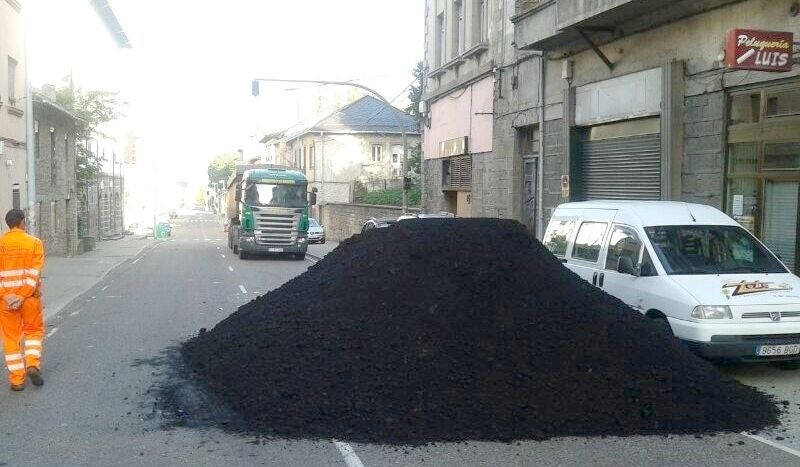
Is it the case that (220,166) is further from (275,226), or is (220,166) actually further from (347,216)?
(275,226)

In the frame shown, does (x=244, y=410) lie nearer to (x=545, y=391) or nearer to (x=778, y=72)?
(x=545, y=391)

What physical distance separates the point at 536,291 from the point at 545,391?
1.33m

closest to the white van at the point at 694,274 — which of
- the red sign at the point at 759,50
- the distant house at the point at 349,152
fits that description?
the red sign at the point at 759,50

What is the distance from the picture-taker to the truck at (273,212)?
27.4 metres

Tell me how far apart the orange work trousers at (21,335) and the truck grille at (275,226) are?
19.4m

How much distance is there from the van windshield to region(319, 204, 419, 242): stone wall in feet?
84.8

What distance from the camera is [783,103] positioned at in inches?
473

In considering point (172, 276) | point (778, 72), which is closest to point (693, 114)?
point (778, 72)

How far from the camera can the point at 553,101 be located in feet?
63.0

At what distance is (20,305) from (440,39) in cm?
2218

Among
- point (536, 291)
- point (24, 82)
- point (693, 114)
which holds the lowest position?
point (536, 291)

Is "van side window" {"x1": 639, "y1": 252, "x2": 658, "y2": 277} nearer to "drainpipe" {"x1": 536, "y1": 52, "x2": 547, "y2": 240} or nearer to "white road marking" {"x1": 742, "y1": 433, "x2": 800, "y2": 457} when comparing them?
"white road marking" {"x1": 742, "y1": 433, "x2": 800, "y2": 457}

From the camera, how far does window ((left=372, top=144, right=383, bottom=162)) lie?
57031 mm

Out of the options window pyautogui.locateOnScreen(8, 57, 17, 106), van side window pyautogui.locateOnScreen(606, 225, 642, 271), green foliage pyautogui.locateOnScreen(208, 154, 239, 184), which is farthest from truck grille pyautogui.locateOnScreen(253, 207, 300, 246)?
green foliage pyautogui.locateOnScreen(208, 154, 239, 184)
